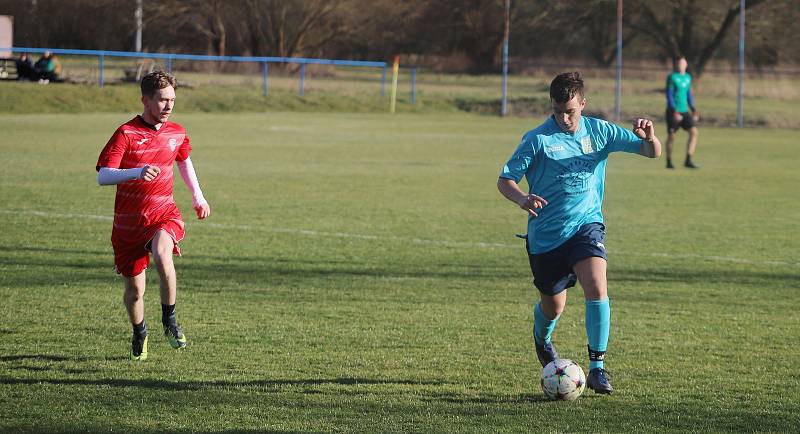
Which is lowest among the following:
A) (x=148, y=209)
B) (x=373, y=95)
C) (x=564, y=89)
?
(x=148, y=209)

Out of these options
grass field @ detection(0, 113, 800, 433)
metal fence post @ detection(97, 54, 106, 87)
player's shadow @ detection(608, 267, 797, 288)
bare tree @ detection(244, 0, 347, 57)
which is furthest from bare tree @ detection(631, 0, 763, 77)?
player's shadow @ detection(608, 267, 797, 288)

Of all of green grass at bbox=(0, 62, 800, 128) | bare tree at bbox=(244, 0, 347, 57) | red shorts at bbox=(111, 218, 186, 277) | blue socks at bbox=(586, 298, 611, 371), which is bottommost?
blue socks at bbox=(586, 298, 611, 371)

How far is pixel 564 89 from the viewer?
5.75 metres

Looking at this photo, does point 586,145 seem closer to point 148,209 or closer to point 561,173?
point 561,173

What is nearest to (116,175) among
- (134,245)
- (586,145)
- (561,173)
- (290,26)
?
(134,245)

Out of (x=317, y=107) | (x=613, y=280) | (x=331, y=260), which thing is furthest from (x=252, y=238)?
(x=317, y=107)

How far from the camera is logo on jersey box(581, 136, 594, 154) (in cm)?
603

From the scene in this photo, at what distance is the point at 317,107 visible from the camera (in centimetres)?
3831

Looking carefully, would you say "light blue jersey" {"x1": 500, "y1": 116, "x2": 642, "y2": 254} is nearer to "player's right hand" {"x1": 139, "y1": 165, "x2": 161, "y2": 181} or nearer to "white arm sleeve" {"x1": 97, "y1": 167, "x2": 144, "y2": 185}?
"player's right hand" {"x1": 139, "y1": 165, "x2": 161, "y2": 181}

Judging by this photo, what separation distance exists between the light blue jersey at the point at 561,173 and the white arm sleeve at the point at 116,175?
1950 mm

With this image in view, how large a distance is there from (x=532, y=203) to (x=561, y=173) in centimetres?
46

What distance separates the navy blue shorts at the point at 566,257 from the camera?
230 inches

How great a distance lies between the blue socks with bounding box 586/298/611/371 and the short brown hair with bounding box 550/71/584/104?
40.6 inches

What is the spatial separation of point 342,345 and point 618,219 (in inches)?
313
